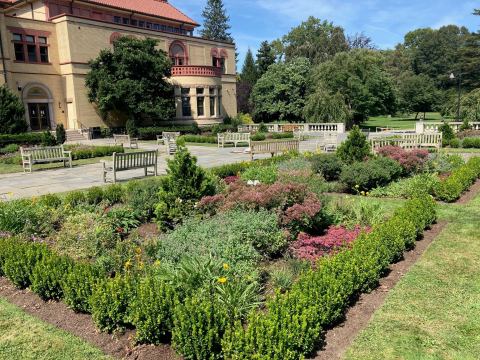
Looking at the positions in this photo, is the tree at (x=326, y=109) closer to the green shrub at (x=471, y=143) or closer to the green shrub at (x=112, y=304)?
the green shrub at (x=471, y=143)

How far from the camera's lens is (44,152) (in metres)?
16.4

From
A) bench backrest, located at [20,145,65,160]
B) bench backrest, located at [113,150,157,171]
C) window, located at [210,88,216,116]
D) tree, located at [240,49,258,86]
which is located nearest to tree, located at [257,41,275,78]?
tree, located at [240,49,258,86]

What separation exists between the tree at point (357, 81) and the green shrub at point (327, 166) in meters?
30.7

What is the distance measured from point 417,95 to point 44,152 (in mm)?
57956

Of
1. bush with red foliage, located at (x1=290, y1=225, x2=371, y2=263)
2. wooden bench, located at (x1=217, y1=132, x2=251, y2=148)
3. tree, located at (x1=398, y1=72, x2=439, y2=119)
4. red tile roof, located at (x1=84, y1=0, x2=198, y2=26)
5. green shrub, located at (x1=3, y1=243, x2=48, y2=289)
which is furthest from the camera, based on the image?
tree, located at (x1=398, y1=72, x2=439, y2=119)

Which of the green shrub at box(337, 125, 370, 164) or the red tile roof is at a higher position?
the red tile roof

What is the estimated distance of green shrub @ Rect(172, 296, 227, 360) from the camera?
337cm

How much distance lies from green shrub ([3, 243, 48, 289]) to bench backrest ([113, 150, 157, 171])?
709 cm

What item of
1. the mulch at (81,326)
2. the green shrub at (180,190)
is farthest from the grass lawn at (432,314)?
the green shrub at (180,190)

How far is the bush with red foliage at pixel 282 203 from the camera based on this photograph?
20.4ft

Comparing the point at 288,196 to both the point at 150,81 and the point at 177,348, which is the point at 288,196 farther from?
the point at 150,81

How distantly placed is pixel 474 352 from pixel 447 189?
598cm

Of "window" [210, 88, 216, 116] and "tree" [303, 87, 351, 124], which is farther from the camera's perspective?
"window" [210, 88, 216, 116]

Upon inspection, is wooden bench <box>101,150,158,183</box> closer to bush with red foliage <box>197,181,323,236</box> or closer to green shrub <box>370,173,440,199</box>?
bush with red foliage <box>197,181,323,236</box>
